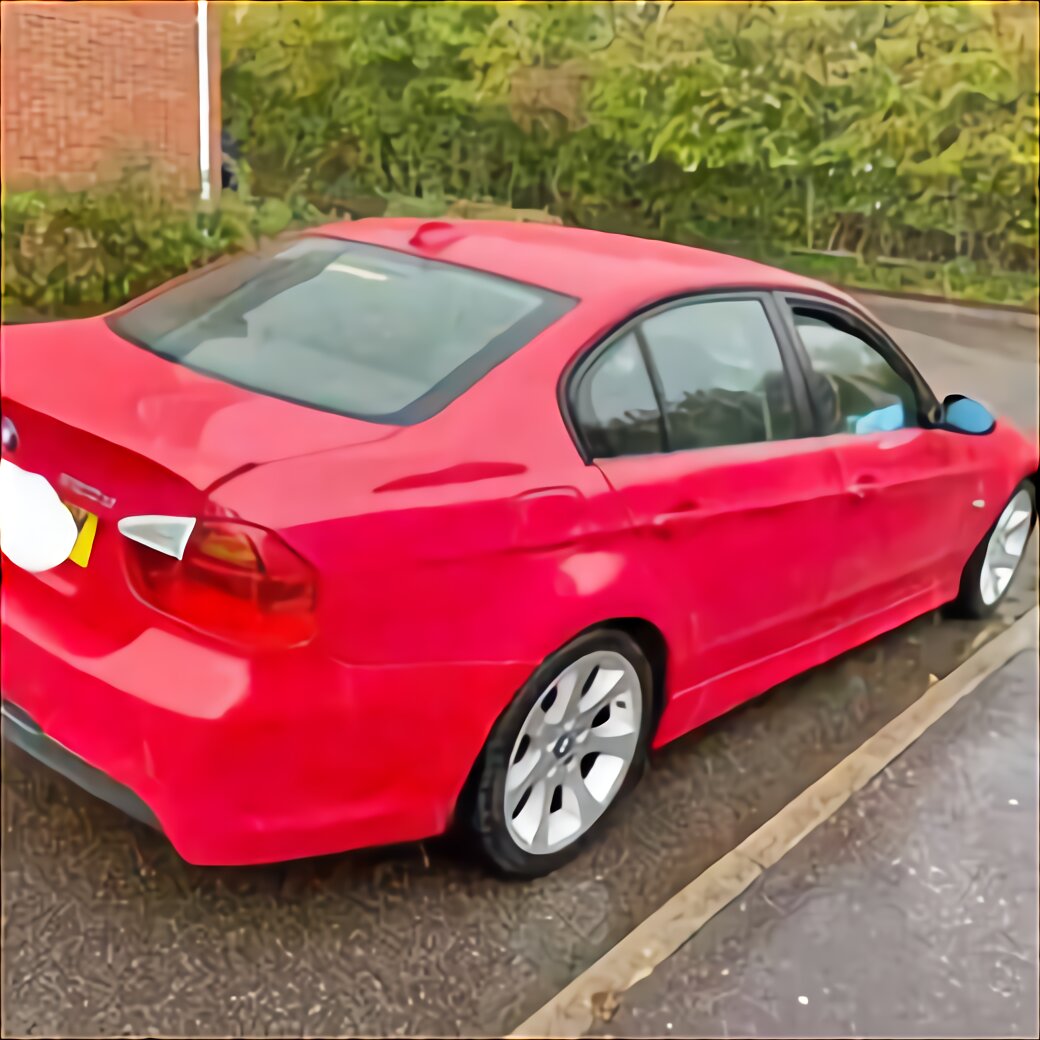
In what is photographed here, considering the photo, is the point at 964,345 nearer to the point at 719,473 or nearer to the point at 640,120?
the point at 719,473

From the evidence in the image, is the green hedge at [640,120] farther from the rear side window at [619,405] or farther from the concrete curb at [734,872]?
the concrete curb at [734,872]

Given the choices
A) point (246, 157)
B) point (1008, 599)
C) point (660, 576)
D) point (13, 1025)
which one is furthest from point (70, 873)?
point (1008, 599)

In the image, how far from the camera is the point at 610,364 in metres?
2.40

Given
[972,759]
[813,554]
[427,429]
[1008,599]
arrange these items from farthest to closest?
[1008,599]
[972,759]
[813,554]
[427,429]

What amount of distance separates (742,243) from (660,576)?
797 mm

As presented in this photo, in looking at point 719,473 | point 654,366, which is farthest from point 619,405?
point 719,473

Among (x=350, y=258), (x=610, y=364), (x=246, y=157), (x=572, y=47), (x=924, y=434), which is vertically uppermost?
(x=572, y=47)

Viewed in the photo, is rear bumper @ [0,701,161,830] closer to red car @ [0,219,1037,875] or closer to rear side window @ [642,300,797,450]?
red car @ [0,219,1037,875]

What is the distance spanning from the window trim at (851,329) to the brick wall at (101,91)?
1.44 m

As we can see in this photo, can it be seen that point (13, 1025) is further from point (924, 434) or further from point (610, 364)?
point (924, 434)

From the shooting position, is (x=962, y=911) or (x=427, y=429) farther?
(x=962, y=911)

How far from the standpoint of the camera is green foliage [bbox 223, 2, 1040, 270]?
2328 mm

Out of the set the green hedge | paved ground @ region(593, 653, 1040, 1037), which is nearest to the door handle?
the green hedge

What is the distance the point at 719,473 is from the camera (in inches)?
101
